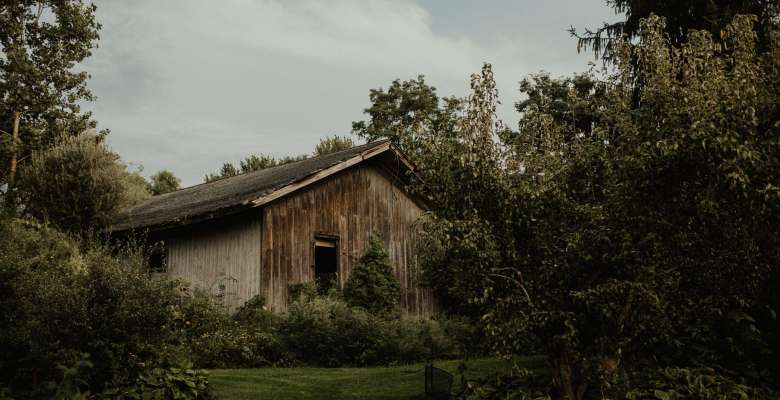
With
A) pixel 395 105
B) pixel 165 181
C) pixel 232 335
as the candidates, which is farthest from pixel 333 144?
pixel 232 335

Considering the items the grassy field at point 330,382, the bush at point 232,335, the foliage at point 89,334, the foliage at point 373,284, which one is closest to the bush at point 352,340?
the bush at point 232,335

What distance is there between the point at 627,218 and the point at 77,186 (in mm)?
17962

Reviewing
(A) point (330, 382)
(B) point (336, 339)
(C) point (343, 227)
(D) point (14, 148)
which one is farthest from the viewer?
(D) point (14, 148)

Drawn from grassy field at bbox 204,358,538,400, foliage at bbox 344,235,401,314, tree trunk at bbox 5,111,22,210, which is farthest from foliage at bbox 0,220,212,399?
tree trunk at bbox 5,111,22,210

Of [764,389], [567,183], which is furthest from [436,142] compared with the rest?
[764,389]

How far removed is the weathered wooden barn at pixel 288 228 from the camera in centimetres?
1859

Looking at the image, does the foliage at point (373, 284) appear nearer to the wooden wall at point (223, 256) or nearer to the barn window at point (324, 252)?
the barn window at point (324, 252)

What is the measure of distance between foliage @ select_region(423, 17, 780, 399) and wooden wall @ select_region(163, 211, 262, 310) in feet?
35.3

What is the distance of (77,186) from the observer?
67.6 ft

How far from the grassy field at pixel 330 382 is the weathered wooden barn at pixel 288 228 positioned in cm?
Result: 552

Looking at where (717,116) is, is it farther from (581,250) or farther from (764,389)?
(764,389)

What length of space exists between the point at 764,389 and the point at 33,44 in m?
28.3

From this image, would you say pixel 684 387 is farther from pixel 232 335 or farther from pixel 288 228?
pixel 288 228

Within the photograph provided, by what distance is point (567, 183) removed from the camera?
823 cm
